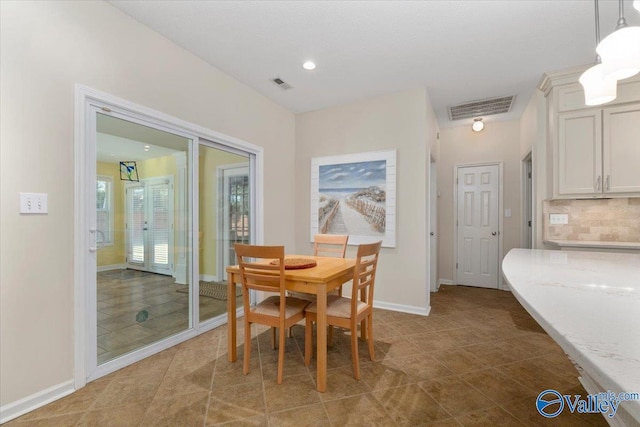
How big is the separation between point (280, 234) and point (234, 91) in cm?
190

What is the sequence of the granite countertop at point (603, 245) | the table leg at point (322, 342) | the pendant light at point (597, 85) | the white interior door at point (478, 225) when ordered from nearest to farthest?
the pendant light at point (597, 85)
the table leg at point (322, 342)
the granite countertop at point (603, 245)
the white interior door at point (478, 225)

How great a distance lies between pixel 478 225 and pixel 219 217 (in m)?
4.09

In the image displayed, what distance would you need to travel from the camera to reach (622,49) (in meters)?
1.20

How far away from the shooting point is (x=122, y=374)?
210cm

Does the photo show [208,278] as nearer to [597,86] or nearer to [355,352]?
[355,352]

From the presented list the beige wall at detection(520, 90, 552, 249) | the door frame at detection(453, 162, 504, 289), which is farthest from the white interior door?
the beige wall at detection(520, 90, 552, 249)

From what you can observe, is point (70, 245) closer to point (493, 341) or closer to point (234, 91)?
point (234, 91)

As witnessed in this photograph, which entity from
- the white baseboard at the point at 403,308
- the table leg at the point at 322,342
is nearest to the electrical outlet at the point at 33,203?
the table leg at the point at 322,342

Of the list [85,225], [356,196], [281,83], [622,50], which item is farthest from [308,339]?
[281,83]

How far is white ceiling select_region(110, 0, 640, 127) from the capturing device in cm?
213

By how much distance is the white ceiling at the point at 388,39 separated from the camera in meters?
2.13

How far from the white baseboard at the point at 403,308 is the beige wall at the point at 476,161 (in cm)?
175

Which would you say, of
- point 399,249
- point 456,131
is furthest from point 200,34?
point 456,131

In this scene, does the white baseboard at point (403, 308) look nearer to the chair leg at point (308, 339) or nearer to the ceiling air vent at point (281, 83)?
the chair leg at point (308, 339)
